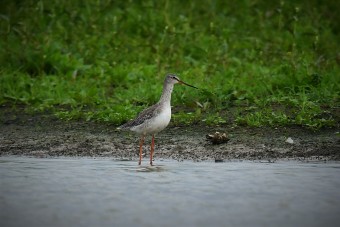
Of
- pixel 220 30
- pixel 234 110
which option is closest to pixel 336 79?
pixel 234 110

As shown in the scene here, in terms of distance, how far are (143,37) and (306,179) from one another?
7.57m

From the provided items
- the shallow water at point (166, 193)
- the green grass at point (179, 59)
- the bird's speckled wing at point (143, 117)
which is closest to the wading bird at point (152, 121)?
the bird's speckled wing at point (143, 117)

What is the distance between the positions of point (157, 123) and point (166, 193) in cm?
213

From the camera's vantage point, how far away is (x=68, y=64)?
13.7 meters

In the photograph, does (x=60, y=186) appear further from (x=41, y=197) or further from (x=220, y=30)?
(x=220, y=30)

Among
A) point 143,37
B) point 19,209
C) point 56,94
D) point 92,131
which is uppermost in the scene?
point 143,37

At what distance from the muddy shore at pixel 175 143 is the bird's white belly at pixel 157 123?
1.41ft

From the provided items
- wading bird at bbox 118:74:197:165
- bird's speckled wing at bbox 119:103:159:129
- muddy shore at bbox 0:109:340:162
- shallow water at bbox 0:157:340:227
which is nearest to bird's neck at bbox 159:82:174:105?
wading bird at bbox 118:74:197:165

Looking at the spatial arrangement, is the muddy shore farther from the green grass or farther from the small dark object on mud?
the green grass

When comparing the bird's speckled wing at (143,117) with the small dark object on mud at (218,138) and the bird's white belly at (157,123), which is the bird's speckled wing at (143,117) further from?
the small dark object on mud at (218,138)

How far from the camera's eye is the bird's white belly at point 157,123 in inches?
384

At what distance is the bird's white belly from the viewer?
9750mm

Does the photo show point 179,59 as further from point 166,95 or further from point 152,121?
point 152,121

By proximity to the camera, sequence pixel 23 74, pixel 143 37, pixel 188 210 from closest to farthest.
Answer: pixel 188 210
pixel 23 74
pixel 143 37
